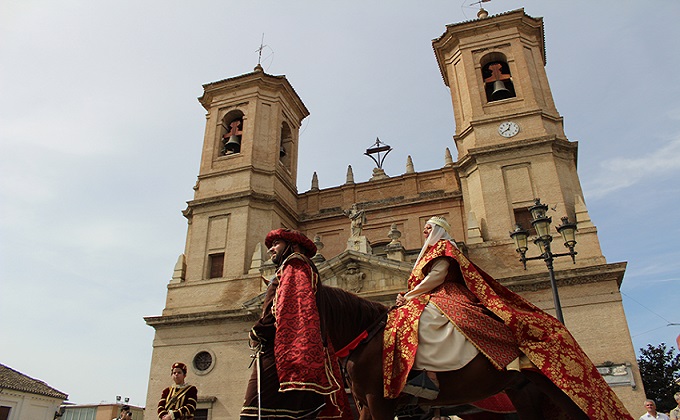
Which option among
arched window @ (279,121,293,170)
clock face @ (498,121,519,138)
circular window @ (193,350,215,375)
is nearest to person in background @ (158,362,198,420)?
circular window @ (193,350,215,375)

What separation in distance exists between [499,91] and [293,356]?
19361 mm

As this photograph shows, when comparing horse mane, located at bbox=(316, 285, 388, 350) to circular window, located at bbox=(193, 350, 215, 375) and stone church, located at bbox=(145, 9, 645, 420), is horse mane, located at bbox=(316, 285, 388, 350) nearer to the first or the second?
stone church, located at bbox=(145, 9, 645, 420)

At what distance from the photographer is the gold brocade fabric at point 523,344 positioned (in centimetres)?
404

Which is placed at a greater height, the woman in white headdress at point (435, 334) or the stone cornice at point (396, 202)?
the stone cornice at point (396, 202)

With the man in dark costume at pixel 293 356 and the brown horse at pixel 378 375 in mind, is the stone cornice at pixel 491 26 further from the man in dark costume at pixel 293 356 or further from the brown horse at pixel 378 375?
the man in dark costume at pixel 293 356

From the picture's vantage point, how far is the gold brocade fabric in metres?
4.04

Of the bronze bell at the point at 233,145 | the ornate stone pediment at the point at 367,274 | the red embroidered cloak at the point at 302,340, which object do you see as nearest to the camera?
the red embroidered cloak at the point at 302,340

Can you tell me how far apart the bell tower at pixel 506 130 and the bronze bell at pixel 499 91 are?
4cm

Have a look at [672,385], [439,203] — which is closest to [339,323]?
[439,203]

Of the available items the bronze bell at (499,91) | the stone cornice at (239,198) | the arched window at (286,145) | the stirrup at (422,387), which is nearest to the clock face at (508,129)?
the bronze bell at (499,91)

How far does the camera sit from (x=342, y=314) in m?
4.09

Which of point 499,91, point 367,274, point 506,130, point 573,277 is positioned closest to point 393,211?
point 367,274

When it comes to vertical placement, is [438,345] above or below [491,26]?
below

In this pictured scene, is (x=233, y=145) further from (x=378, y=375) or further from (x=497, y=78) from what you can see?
(x=378, y=375)
